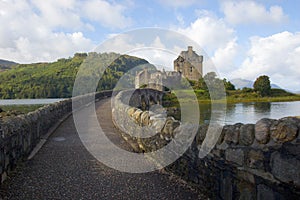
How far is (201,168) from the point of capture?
4.48m

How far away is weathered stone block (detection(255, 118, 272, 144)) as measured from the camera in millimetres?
3156

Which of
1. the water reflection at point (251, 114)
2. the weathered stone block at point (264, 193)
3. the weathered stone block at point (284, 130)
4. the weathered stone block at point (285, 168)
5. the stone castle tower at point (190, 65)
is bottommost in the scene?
the water reflection at point (251, 114)

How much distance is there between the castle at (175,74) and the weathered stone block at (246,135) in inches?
1964

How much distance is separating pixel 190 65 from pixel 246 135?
73.0m

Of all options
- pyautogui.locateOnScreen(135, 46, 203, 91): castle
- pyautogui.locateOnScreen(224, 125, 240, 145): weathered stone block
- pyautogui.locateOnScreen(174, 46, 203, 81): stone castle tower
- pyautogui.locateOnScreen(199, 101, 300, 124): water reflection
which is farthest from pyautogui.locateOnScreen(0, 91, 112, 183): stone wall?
pyautogui.locateOnScreen(174, 46, 203, 81): stone castle tower

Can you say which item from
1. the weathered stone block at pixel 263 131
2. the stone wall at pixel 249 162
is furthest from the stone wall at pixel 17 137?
the weathered stone block at pixel 263 131

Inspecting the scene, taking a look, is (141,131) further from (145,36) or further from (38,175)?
(145,36)

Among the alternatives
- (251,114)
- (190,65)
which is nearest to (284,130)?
(251,114)

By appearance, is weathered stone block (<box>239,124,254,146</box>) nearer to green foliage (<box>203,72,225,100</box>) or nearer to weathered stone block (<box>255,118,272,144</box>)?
weathered stone block (<box>255,118,272,144</box>)

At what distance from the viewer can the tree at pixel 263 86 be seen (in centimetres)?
6538

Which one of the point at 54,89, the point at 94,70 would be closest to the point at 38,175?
the point at 94,70

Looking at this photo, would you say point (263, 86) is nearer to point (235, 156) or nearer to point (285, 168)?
point (235, 156)

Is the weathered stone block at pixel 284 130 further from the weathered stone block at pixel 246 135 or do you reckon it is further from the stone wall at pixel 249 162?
the weathered stone block at pixel 246 135

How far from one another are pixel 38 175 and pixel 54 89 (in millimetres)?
76556
